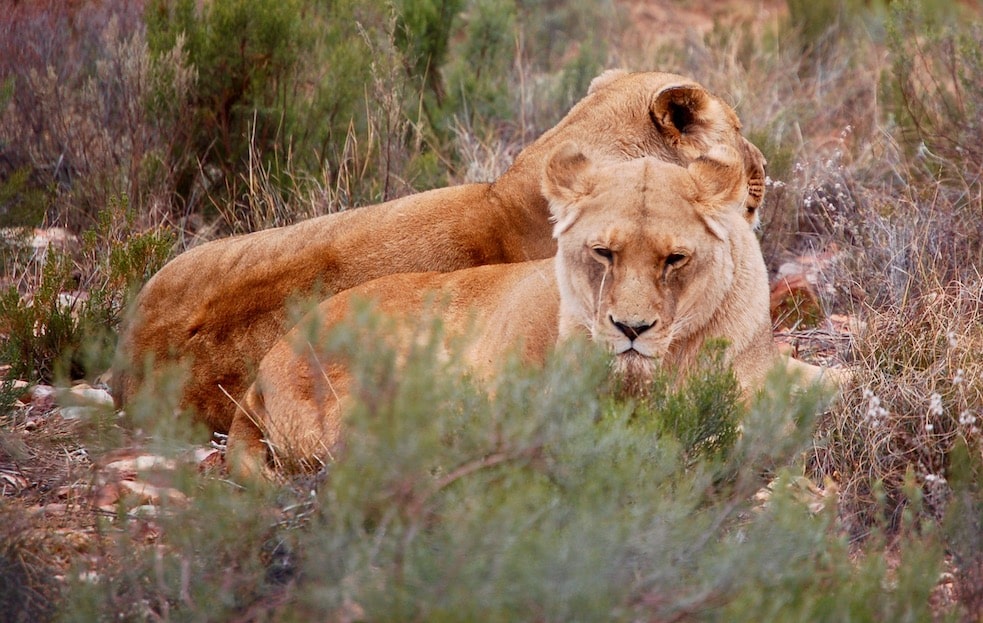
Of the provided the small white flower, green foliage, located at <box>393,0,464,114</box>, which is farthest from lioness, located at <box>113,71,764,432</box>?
green foliage, located at <box>393,0,464,114</box>

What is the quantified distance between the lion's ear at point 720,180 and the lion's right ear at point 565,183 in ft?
1.31

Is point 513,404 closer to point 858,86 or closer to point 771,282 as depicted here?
point 771,282

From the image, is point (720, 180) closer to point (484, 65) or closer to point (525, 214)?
point (525, 214)

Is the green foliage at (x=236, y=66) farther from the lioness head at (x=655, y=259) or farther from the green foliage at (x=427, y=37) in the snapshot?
the lioness head at (x=655, y=259)

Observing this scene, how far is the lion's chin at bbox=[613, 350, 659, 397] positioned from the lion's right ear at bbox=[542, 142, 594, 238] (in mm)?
604

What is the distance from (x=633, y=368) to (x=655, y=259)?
0.37 meters

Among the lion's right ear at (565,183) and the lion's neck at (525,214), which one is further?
the lion's neck at (525,214)

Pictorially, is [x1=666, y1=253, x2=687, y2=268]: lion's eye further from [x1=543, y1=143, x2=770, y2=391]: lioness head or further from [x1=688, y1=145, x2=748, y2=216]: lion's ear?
[x1=688, y1=145, x2=748, y2=216]: lion's ear

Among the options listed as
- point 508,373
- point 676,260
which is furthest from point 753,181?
point 508,373

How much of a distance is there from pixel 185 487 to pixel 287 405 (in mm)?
1700

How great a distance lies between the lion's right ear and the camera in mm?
4629

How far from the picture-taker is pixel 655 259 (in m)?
4.24

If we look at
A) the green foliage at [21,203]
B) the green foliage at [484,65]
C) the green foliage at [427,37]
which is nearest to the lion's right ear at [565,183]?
the green foliage at [21,203]

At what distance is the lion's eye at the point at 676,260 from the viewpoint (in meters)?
4.27
